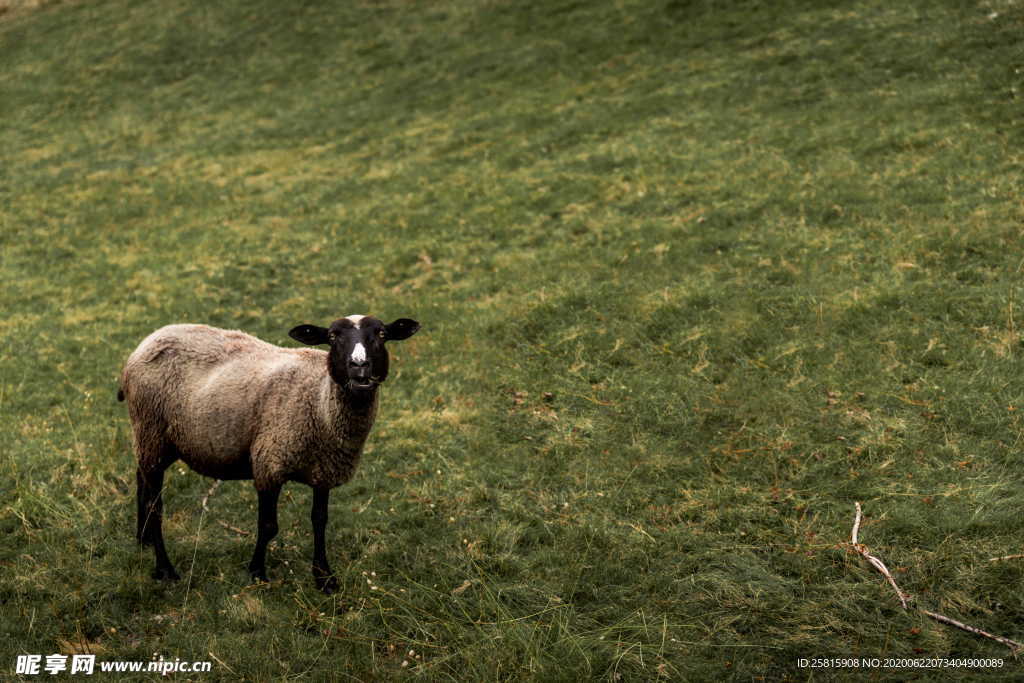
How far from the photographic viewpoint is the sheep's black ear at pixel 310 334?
7.36 meters

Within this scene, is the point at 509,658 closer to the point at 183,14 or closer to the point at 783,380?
the point at 783,380

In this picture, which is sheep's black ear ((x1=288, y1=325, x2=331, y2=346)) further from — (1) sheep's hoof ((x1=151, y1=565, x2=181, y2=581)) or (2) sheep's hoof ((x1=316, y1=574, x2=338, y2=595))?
(1) sheep's hoof ((x1=151, y1=565, x2=181, y2=581))

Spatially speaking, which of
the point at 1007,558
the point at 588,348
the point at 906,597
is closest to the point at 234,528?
the point at 588,348

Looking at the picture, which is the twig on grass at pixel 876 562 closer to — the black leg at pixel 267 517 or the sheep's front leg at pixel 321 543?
the sheep's front leg at pixel 321 543

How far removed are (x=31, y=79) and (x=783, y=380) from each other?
38332 mm

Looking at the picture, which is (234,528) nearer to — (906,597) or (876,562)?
(876,562)

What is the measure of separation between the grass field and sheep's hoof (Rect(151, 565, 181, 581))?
100 millimetres

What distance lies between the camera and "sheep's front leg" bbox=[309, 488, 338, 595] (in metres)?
7.67

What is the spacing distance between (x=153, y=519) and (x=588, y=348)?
23.5 feet

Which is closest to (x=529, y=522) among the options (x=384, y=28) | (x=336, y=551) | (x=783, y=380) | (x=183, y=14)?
(x=336, y=551)

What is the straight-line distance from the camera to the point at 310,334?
7.41 metres

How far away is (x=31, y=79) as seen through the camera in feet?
114

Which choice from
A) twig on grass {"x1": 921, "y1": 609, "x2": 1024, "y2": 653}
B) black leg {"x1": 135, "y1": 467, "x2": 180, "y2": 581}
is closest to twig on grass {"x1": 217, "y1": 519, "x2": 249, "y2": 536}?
black leg {"x1": 135, "y1": 467, "x2": 180, "y2": 581}

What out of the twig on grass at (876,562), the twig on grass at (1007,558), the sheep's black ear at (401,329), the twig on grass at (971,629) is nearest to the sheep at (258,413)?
the sheep's black ear at (401,329)
